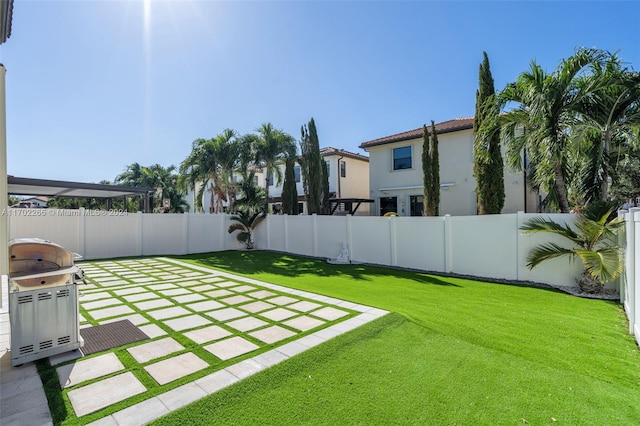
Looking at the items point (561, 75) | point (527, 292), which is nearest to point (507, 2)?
point (561, 75)

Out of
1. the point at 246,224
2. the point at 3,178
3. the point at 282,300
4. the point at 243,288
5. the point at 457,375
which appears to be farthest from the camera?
the point at 246,224

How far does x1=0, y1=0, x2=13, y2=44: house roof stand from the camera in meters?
3.31

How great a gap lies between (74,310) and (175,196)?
27.6m

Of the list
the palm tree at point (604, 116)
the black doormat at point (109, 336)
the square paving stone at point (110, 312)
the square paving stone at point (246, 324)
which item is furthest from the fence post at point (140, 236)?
the palm tree at point (604, 116)

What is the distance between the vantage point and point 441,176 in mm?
16719

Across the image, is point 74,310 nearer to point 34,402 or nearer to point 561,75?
point 34,402

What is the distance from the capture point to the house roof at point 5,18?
331 cm

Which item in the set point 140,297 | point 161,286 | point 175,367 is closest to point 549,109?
point 175,367

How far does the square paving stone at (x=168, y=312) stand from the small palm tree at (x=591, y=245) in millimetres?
8604

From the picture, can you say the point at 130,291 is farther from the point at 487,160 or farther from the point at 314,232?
the point at 487,160

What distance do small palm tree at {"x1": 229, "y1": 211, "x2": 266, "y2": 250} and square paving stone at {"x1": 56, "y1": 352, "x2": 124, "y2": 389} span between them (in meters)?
13.5

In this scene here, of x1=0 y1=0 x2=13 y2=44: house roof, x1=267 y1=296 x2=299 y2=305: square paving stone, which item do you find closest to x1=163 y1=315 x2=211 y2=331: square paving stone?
x1=267 y1=296 x2=299 y2=305: square paving stone

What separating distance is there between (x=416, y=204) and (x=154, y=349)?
1581 centimetres

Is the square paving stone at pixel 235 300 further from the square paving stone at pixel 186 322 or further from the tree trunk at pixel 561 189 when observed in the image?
the tree trunk at pixel 561 189
